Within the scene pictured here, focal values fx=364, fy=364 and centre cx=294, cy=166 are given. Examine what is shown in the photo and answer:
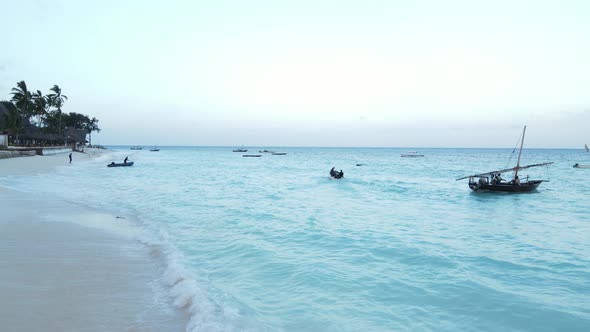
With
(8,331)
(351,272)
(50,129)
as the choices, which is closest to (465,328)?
(351,272)

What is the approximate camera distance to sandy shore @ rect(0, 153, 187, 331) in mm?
5195

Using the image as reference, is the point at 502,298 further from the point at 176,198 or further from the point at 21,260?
the point at 176,198

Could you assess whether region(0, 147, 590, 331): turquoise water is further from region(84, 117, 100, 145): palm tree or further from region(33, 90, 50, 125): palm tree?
region(84, 117, 100, 145): palm tree

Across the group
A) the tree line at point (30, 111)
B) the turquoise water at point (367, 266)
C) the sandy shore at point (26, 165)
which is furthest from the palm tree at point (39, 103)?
the turquoise water at point (367, 266)

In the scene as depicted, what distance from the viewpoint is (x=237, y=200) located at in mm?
21672

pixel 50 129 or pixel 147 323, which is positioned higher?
pixel 50 129

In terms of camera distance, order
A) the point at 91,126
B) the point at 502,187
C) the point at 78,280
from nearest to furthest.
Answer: the point at 78,280 < the point at 502,187 < the point at 91,126

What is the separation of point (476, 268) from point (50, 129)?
93648mm

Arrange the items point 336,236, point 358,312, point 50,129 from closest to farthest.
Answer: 1. point 358,312
2. point 336,236
3. point 50,129

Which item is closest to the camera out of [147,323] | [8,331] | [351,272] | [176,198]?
[8,331]

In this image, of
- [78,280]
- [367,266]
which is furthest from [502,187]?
[78,280]

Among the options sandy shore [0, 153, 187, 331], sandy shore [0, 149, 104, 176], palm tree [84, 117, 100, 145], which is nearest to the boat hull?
sandy shore [0, 153, 187, 331]

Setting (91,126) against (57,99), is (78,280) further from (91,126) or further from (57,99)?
(91,126)

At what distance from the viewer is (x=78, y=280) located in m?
6.68
